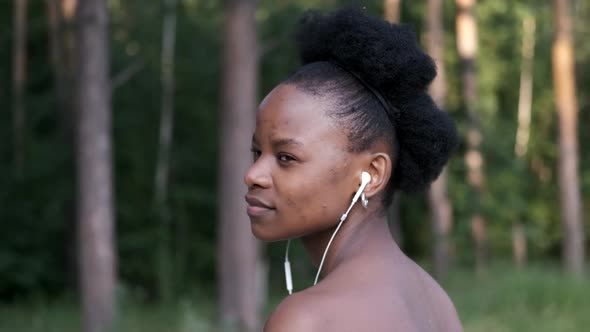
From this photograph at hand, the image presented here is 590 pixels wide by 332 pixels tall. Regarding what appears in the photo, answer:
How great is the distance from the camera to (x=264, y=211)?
7.99 ft

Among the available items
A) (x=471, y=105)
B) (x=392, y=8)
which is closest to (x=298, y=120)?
(x=471, y=105)

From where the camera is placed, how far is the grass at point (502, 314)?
11.6 metres

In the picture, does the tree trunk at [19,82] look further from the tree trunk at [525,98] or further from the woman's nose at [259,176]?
the woman's nose at [259,176]

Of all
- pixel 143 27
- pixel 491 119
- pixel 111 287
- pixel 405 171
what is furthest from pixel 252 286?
pixel 491 119


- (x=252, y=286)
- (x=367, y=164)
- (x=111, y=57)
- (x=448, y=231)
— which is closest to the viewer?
(x=367, y=164)

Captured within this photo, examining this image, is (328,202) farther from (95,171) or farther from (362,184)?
(95,171)

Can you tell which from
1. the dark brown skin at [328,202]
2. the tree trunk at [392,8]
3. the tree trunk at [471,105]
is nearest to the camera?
the dark brown skin at [328,202]

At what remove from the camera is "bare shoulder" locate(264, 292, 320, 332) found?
6.79 feet

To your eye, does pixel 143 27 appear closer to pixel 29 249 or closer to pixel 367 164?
pixel 29 249

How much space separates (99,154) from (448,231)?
11.3 m

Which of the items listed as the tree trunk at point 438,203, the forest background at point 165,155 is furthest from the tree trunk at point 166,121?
the tree trunk at point 438,203

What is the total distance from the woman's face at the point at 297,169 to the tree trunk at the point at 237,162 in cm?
1027

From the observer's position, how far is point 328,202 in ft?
7.88

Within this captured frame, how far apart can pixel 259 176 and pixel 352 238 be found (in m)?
0.27
